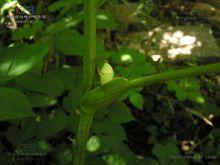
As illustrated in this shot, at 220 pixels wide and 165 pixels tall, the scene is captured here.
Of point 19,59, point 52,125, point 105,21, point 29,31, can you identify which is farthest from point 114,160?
point 105,21

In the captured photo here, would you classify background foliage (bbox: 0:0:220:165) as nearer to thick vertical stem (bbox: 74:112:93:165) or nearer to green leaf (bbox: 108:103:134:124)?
green leaf (bbox: 108:103:134:124)

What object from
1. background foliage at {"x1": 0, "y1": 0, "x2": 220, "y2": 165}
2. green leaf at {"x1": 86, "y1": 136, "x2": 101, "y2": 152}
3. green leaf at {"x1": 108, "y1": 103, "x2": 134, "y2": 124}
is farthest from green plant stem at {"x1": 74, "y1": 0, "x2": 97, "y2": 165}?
green leaf at {"x1": 108, "y1": 103, "x2": 134, "y2": 124}

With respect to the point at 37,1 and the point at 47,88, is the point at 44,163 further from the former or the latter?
the point at 37,1

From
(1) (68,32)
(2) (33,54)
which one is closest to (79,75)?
(1) (68,32)

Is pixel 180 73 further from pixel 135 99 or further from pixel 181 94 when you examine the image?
pixel 181 94

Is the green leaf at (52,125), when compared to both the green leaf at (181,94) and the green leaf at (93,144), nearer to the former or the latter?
the green leaf at (93,144)

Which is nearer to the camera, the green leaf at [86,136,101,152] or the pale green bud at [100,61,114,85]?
the pale green bud at [100,61,114,85]

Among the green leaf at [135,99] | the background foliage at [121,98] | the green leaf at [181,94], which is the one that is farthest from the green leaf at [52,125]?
the green leaf at [181,94]
